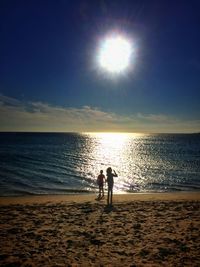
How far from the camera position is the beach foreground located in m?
9.12

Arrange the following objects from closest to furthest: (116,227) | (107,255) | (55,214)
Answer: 1. (107,255)
2. (116,227)
3. (55,214)

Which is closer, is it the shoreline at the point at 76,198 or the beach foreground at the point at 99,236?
the beach foreground at the point at 99,236

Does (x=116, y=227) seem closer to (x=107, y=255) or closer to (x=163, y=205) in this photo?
(x=107, y=255)

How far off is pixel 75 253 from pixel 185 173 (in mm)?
35429

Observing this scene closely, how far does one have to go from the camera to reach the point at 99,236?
11297mm

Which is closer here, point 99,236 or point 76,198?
point 99,236

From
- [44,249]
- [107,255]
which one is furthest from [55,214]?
[107,255]

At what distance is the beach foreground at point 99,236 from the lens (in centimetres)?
→ 912

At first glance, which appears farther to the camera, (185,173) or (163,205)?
(185,173)

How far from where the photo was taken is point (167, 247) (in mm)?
10117

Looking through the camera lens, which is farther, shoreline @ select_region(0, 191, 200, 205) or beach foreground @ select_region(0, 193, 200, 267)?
shoreline @ select_region(0, 191, 200, 205)

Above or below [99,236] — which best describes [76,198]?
below

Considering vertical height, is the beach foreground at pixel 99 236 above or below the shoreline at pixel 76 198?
above

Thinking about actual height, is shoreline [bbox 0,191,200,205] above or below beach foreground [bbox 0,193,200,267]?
below
